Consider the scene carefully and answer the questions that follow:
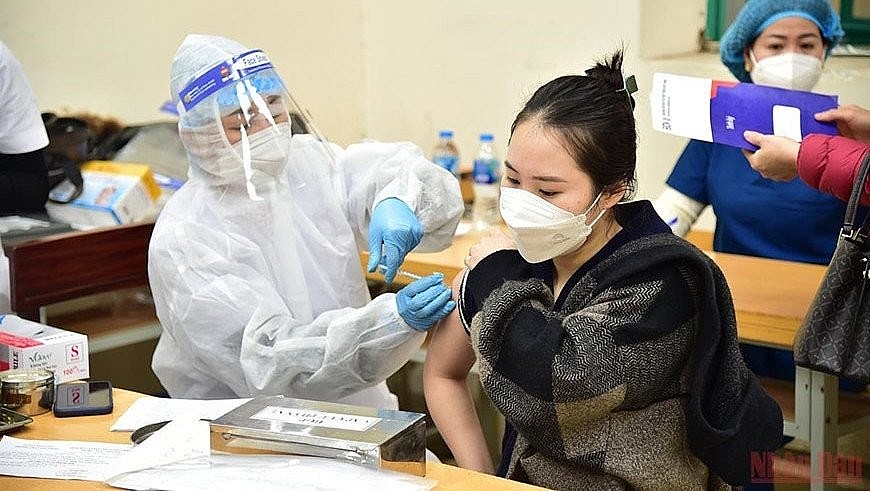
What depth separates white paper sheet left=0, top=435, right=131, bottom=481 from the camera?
1.50 m

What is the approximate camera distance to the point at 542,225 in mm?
1586

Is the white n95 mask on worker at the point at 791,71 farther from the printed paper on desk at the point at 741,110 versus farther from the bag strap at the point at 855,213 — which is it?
the bag strap at the point at 855,213

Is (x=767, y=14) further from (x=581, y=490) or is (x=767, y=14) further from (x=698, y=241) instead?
(x=581, y=490)

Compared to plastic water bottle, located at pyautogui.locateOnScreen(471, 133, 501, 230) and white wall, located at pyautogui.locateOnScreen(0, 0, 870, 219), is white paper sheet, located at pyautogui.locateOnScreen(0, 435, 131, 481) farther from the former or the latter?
plastic water bottle, located at pyautogui.locateOnScreen(471, 133, 501, 230)

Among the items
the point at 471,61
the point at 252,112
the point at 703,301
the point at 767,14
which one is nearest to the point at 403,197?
the point at 252,112

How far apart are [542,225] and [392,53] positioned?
9.30 ft

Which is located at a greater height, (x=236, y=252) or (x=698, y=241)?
(x=236, y=252)

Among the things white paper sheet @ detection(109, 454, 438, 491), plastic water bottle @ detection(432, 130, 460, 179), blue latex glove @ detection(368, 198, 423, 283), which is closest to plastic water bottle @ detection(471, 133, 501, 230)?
plastic water bottle @ detection(432, 130, 460, 179)

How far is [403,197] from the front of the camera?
6.83 ft

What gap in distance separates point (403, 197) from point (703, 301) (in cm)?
75

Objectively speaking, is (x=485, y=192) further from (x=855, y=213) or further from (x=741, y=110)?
(x=855, y=213)

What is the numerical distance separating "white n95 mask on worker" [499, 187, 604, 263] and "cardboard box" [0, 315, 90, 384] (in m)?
0.84

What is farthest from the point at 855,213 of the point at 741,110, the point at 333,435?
the point at 333,435

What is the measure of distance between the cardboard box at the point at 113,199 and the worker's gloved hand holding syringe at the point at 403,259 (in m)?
1.12
